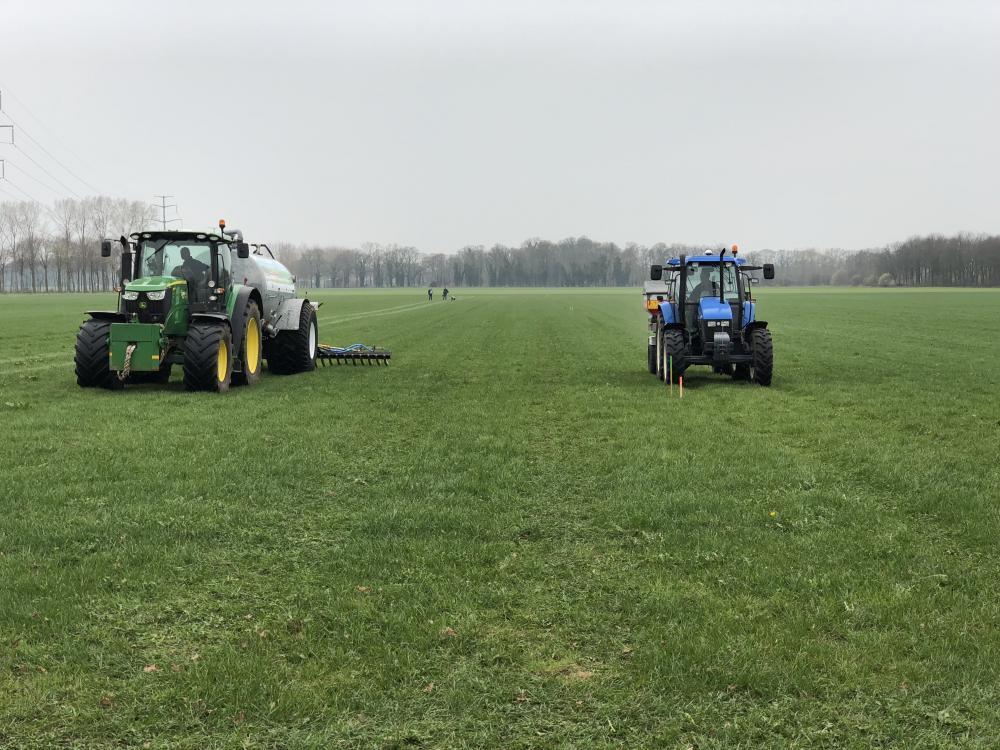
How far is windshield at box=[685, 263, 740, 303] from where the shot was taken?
15.9m

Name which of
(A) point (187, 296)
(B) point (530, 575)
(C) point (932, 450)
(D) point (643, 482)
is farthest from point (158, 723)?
(A) point (187, 296)

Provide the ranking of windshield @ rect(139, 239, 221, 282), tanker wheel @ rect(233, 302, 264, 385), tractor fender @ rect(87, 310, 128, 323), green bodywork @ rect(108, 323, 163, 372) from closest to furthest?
green bodywork @ rect(108, 323, 163, 372) → tractor fender @ rect(87, 310, 128, 323) → windshield @ rect(139, 239, 221, 282) → tanker wheel @ rect(233, 302, 264, 385)

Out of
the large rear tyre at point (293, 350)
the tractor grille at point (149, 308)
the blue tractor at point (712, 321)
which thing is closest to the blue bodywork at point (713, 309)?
the blue tractor at point (712, 321)

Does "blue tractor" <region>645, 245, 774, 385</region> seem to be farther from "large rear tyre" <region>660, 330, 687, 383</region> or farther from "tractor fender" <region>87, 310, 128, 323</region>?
"tractor fender" <region>87, 310, 128, 323</region>

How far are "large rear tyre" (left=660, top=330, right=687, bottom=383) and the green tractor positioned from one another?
A: 7.80m

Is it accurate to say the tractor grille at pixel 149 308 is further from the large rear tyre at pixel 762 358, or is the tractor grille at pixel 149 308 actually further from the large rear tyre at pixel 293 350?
the large rear tyre at pixel 762 358

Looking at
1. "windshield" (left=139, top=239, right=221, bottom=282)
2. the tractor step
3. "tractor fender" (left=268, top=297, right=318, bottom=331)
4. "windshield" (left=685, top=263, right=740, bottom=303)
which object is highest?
"windshield" (left=139, top=239, right=221, bottom=282)

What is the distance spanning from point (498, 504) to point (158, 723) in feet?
12.6

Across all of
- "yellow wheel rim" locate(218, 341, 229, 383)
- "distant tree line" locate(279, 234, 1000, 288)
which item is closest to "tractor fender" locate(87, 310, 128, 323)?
"yellow wheel rim" locate(218, 341, 229, 383)

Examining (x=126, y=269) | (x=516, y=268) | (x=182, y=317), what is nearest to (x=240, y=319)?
(x=182, y=317)

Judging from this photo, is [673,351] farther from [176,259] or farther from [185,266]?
[176,259]

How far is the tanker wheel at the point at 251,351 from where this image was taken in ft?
49.1

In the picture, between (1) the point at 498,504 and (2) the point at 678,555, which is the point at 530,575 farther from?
(1) the point at 498,504

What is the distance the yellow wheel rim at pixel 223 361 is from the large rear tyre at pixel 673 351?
26.0 ft
